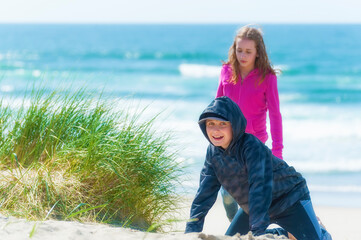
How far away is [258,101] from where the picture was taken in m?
3.78

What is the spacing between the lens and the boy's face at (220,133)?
9.45 ft

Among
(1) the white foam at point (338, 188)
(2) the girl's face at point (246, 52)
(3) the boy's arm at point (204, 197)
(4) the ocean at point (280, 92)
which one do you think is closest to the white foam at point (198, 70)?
(4) the ocean at point (280, 92)

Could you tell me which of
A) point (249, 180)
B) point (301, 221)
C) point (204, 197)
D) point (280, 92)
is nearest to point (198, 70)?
point (280, 92)

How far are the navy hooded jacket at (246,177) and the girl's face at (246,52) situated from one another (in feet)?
3.17

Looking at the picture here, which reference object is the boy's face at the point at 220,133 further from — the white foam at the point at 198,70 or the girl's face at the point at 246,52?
the white foam at the point at 198,70

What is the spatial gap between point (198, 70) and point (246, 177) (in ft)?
82.5

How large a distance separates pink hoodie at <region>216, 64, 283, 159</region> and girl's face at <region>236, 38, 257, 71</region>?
85 mm

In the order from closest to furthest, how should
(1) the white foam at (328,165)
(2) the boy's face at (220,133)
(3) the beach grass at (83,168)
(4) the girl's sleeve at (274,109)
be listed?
(2) the boy's face at (220,133), (3) the beach grass at (83,168), (4) the girl's sleeve at (274,109), (1) the white foam at (328,165)

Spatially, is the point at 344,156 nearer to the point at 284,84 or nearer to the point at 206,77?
the point at 284,84

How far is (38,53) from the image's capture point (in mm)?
38781

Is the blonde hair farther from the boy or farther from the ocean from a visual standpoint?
the boy

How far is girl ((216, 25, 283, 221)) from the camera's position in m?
3.74

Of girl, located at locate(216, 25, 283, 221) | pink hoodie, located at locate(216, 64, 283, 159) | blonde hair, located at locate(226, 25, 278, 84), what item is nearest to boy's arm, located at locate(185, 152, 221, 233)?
girl, located at locate(216, 25, 283, 221)

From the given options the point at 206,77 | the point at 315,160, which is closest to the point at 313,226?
the point at 315,160
